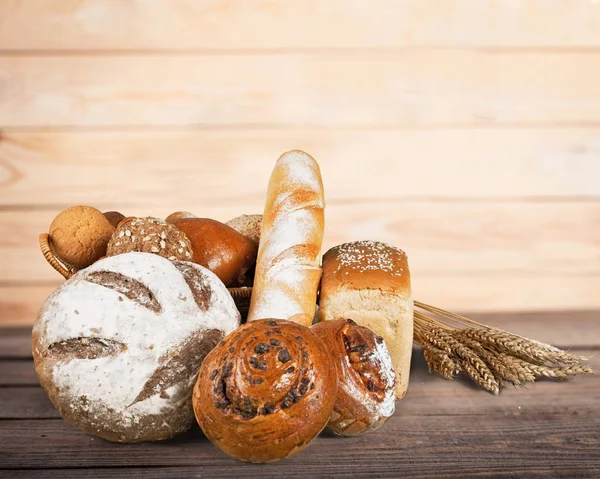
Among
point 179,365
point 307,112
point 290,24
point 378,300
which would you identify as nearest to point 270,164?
point 307,112

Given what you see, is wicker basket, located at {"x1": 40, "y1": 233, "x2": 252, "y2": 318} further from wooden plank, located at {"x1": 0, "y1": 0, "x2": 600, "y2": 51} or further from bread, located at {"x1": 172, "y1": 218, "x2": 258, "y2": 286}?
wooden plank, located at {"x1": 0, "y1": 0, "x2": 600, "y2": 51}

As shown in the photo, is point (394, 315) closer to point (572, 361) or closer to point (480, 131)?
point (572, 361)

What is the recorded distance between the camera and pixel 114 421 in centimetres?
119

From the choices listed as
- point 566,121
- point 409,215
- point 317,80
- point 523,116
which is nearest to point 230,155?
point 317,80

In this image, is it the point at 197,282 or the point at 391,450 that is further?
the point at 197,282

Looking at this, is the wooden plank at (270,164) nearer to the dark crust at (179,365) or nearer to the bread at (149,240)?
the bread at (149,240)

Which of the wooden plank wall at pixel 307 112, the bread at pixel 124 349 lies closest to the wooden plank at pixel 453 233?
the wooden plank wall at pixel 307 112

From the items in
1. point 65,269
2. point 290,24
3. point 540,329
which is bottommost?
point 540,329

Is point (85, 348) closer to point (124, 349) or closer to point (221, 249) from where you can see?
point (124, 349)

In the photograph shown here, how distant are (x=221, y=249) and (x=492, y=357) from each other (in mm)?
674

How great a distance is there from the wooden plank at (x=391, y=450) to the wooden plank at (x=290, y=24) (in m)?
1.39

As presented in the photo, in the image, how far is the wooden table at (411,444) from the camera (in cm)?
115

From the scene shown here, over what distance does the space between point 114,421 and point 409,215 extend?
148 cm

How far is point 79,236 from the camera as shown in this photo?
1.56 m
